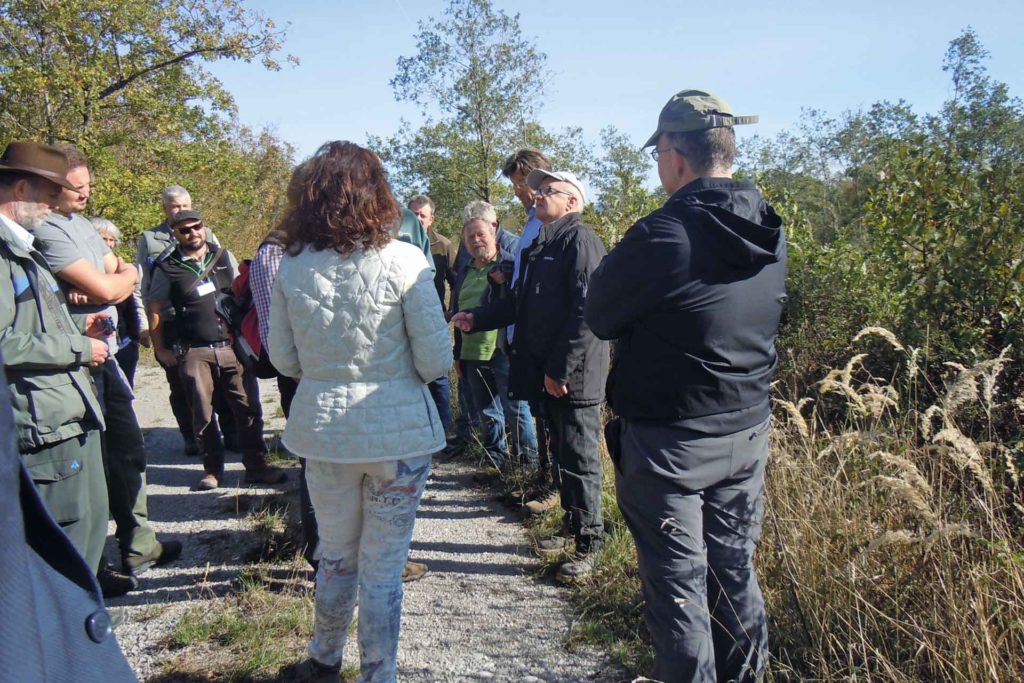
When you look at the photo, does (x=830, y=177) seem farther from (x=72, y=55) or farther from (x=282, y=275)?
(x=282, y=275)

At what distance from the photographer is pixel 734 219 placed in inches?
85.0

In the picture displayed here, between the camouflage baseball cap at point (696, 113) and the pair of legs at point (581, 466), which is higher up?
the camouflage baseball cap at point (696, 113)

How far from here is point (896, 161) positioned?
4.70 m

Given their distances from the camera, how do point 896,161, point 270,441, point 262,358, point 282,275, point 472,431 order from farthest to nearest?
point 270,441
point 472,431
point 896,161
point 262,358
point 282,275

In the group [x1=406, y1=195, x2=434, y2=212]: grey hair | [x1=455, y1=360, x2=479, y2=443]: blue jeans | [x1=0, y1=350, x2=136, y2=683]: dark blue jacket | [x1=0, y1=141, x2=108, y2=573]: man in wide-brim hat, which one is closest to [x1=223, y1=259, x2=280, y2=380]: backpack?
[x1=0, y1=141, x2=108, y2=573]: man in wide-brim hat

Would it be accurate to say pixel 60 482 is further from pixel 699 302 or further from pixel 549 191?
pixel 549 191

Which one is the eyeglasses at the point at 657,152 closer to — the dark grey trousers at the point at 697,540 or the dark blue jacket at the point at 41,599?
the dark grey trousers at the point at 697,540

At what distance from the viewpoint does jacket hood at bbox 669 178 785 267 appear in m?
2.15

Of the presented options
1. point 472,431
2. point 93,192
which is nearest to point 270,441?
point 472,431

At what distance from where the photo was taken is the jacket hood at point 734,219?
2.15 m

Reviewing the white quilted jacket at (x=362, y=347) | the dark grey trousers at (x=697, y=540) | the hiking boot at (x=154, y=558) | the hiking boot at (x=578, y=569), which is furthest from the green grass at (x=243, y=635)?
the dark grey trousers at (x=697, y=540)

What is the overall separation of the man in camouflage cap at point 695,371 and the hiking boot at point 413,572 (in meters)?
1.73

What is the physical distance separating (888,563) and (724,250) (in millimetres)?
1338

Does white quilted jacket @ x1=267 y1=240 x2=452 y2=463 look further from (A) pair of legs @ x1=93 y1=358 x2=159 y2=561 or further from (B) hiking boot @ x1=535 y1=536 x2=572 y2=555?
(A) pair of legs @ x1=93 y1=358 x2=159 y2=561
